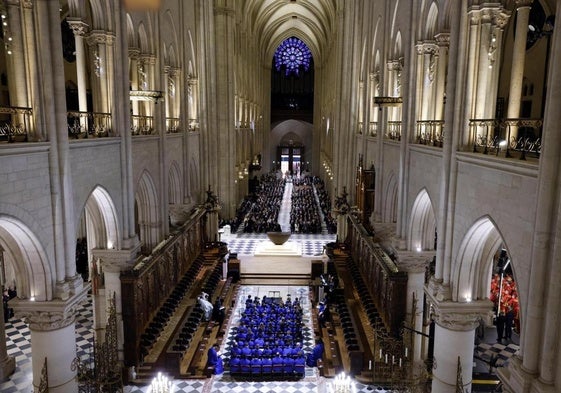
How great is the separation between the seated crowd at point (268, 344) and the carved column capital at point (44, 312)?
5.35 meters

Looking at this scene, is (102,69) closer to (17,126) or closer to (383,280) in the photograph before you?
(17,126)

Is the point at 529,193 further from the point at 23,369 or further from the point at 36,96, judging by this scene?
the point at 23,369

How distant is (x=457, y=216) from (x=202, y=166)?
16235mm

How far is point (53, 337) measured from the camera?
9477 millimetres

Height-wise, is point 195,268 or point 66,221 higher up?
point 66,221

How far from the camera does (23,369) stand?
13.4 metres

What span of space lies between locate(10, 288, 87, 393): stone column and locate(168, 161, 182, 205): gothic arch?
10.1 m

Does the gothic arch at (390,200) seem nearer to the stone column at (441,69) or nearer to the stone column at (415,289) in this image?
the stone column at (415,289)

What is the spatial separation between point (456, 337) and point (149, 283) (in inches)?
363

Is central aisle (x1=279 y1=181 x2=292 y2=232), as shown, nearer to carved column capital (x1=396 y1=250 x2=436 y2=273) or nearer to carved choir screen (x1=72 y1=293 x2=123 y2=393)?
carved column capital (x1=396 y1=250 x2=436 y2=273)

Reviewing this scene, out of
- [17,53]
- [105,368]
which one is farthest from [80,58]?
[105,368]

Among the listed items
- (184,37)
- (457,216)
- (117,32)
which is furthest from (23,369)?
(184,37)

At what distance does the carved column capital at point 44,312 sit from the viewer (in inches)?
358

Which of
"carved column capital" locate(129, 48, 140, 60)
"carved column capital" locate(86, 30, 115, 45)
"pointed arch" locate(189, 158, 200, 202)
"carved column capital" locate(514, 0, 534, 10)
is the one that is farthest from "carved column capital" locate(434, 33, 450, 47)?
"pointed arch" locate(189, 158, 200, 202)
